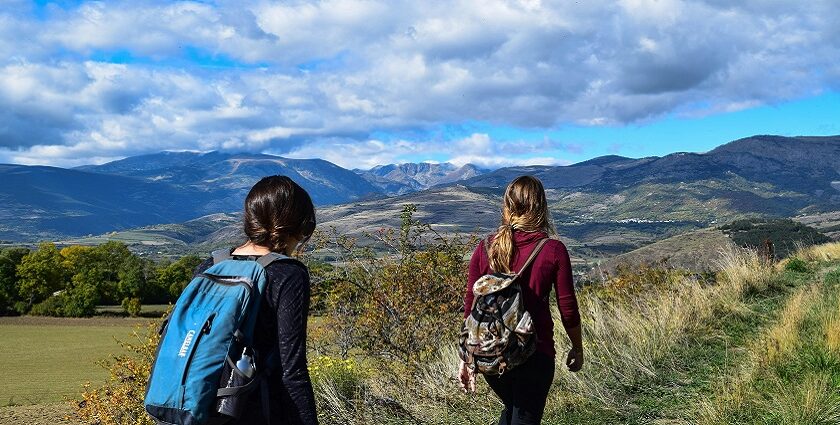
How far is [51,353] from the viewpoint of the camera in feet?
150

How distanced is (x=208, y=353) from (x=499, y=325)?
55.7 inches

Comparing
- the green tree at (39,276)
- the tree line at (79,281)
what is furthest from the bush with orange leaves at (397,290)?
the green tree at (39,276)

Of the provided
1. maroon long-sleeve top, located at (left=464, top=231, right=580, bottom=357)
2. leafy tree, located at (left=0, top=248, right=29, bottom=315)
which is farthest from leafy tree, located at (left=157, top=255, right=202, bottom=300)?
maroon long-sleeve top, located at (left=464, top=231, right=580, bottom=357)

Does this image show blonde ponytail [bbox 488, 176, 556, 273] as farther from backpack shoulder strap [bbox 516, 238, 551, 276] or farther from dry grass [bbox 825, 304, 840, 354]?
dry grass [bbox 825, 304, 840, 354]

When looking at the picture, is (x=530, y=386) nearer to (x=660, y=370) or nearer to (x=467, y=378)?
(x=467, y=378)

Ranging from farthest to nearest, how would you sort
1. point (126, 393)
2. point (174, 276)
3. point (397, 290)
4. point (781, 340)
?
point (174, 276), point (126, 393), point (397, 290), point (781, 340)

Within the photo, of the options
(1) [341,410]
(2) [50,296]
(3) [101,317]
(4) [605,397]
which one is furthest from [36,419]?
(2) [50,296]

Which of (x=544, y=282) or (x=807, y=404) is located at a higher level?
(x=544, y=282)

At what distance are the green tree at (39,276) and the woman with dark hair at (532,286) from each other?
64.7 m

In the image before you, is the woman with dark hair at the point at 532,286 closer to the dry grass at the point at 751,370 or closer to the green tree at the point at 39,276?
the dry grass at the point at 751,370

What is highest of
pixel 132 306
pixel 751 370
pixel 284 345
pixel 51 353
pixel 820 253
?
pixel 284 345

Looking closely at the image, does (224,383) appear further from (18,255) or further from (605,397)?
(18,255)

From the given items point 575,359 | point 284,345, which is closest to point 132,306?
point 575,359

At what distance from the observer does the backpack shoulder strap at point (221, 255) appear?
2.60m
